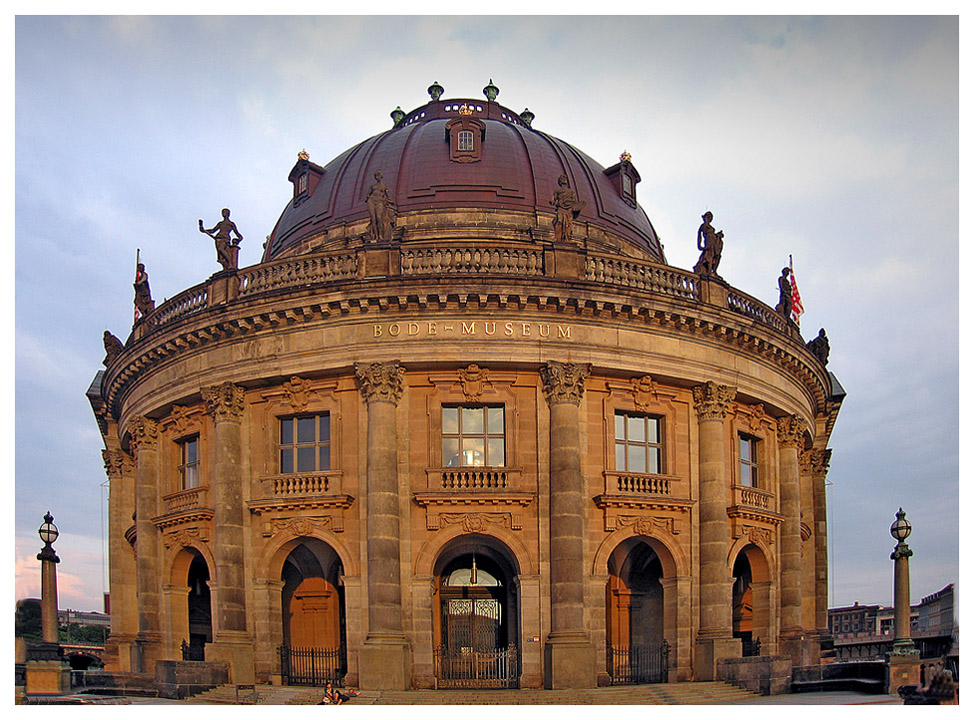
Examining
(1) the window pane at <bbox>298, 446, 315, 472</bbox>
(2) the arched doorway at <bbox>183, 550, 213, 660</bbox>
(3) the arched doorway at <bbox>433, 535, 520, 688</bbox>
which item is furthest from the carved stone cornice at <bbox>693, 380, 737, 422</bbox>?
(2) the arched doorway at <bbox>183, 550, 213, 660</bbox>

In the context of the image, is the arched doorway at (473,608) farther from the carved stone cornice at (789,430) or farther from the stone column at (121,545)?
the stone column at (121,545)

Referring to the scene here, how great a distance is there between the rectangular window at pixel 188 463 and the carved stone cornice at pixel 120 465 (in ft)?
27.2

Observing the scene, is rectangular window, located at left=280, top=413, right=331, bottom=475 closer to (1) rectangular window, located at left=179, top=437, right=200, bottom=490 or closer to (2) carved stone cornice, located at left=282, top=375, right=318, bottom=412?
(2) carved stone cornice, located at left=282, top=375, right=318, bottom=412

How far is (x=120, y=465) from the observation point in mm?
41250

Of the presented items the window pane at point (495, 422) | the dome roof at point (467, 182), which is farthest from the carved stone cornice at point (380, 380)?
the dome roof at point (467, 182)

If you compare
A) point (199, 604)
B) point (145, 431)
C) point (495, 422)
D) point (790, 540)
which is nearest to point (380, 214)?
point (495, 422)

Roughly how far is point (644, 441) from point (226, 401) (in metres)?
12.4

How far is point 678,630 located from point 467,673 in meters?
6.25

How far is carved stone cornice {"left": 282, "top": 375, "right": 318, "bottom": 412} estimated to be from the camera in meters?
30.1

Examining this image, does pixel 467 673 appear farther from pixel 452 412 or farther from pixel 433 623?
pixel 452 412

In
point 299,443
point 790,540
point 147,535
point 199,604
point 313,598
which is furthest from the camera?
point 199,604

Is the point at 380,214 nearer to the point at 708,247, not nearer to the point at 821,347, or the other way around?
the point at 708,247

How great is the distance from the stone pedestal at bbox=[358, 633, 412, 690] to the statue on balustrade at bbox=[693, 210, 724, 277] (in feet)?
47.6

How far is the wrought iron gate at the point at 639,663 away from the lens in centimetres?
2952
